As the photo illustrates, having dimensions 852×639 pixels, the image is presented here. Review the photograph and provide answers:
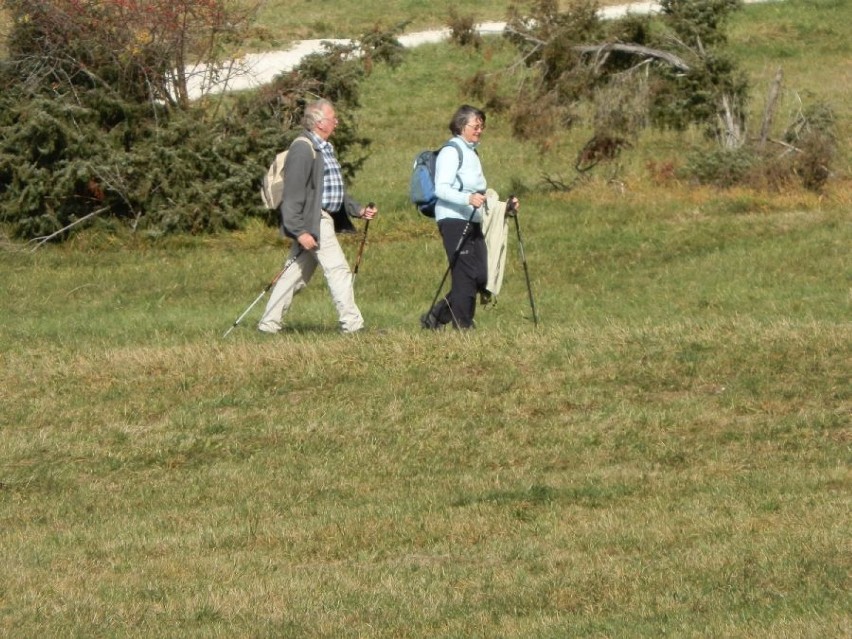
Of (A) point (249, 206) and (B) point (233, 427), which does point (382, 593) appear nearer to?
(B) point (233, 427)

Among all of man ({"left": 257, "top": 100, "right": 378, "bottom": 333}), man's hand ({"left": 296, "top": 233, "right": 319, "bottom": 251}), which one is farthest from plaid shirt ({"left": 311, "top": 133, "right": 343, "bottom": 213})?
man's hand ({"left": 296, "top": 233, "right": 319, "bottom": 251})

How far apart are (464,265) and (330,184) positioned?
121cm

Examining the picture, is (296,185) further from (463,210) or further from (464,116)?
(464,116)

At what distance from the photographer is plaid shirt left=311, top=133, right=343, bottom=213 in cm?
1255

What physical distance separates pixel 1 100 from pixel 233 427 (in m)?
12.4

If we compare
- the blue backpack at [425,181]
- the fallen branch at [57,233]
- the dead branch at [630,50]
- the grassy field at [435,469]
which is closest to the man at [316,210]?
the blue backpack at [425,181]

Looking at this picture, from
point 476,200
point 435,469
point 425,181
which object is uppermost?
point 425,181

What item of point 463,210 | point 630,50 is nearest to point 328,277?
point 463,210

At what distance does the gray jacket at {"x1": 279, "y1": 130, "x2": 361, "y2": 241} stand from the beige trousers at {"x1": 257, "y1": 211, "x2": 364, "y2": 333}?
0.46 ft

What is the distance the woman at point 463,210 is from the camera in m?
12.2

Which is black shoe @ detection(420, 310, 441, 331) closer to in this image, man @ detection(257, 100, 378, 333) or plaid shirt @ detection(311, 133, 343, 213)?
man @ detection(257, 100, 378, 333)

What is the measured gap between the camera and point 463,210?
12.4 meters

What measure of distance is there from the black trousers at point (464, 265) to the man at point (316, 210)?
2.15ft

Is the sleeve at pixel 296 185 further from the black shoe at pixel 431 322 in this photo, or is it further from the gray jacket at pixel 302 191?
the black shoe at pixel 431 322
